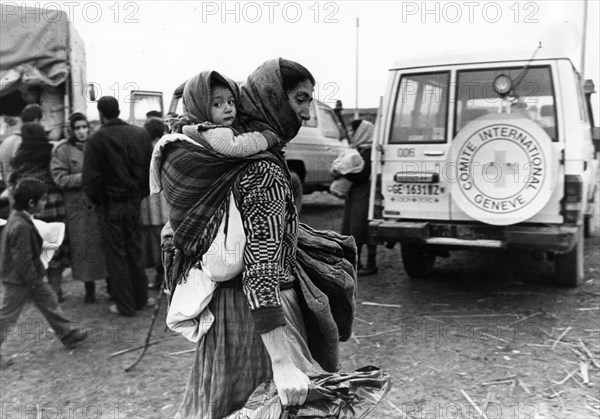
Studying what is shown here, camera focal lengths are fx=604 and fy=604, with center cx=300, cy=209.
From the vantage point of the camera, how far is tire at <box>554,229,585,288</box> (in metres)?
5.61

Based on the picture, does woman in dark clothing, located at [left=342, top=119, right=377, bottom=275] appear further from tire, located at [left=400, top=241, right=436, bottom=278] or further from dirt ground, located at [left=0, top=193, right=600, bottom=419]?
dirt ground, located at [left=0, top=193, right=600, bottom=419]

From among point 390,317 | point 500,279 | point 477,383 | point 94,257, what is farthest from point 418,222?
point 94,257

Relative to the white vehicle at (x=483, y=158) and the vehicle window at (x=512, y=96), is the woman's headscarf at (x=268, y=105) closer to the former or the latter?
the white vehicle at (x=483, y=158)

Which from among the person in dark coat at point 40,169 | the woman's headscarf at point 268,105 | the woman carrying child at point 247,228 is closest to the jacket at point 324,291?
the woman carrying child at point 247,228

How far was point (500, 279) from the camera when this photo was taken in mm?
6234

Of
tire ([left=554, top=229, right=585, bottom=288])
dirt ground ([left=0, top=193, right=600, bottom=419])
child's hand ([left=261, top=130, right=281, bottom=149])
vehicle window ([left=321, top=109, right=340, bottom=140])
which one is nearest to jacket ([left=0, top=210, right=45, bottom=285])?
dirt ground ([left=0, top=193, right=600, bottom=419])

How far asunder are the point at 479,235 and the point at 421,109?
1.26m

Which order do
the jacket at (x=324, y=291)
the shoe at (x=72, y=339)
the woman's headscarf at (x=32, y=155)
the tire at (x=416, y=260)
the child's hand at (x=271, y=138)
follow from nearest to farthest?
the child's hand at (x=271, y=138)
the jacket at (x=324, y=291)
the shoe at (x=72, y=339)
the woman's headscarf at (x=32, y=155)
the tire at (x=416, y=260)

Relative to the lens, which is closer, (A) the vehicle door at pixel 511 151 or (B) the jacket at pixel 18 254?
(B) the jacket at pixel 18 254

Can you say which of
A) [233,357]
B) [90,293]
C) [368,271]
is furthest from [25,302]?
[368,271]

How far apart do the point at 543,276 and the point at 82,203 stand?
15.1ft

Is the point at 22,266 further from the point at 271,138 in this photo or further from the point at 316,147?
the point at 316,147

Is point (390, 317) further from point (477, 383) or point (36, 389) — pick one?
point (36, 389)

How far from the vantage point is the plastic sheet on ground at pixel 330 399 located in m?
1.63
